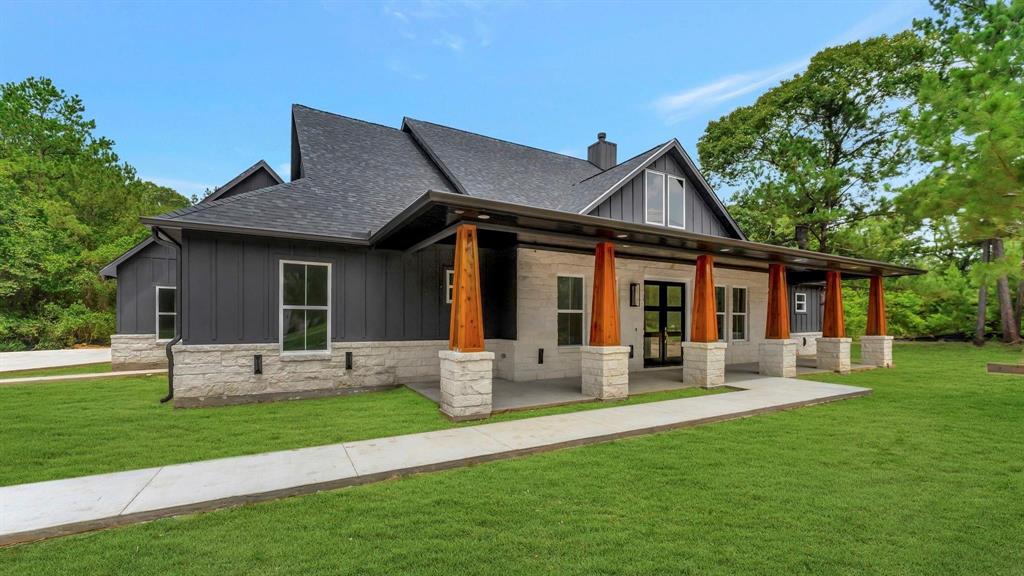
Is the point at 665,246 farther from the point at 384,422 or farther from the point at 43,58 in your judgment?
the point at 43,58

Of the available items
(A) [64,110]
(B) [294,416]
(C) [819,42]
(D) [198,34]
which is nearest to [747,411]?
(B) [294,416]

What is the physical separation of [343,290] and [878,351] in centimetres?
1542

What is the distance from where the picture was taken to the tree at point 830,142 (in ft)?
59.7

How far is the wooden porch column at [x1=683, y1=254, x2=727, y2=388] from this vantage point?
8.77 metres

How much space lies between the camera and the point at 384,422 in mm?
5930

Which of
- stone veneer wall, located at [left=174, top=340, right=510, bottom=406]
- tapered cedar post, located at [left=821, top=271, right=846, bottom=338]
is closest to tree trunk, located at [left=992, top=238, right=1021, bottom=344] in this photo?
tapered cedar post, located at [left=821, top=271, right=846, bottom=338]

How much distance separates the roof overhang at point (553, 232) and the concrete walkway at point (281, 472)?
299cm

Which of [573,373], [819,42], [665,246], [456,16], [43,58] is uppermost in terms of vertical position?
[43,58]

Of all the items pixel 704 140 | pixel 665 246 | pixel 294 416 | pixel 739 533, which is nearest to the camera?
pixel 739 533

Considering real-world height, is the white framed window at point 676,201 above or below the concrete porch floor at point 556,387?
above

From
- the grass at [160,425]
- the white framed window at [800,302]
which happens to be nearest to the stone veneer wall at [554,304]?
the grass at [160,425]

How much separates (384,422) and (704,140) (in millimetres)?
A: 24578

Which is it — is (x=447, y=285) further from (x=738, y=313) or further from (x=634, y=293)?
(x=738, y=313)

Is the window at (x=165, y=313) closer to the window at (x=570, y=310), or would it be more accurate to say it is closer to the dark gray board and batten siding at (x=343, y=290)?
the dark gray board and batten siding at (x=343, y=290)
